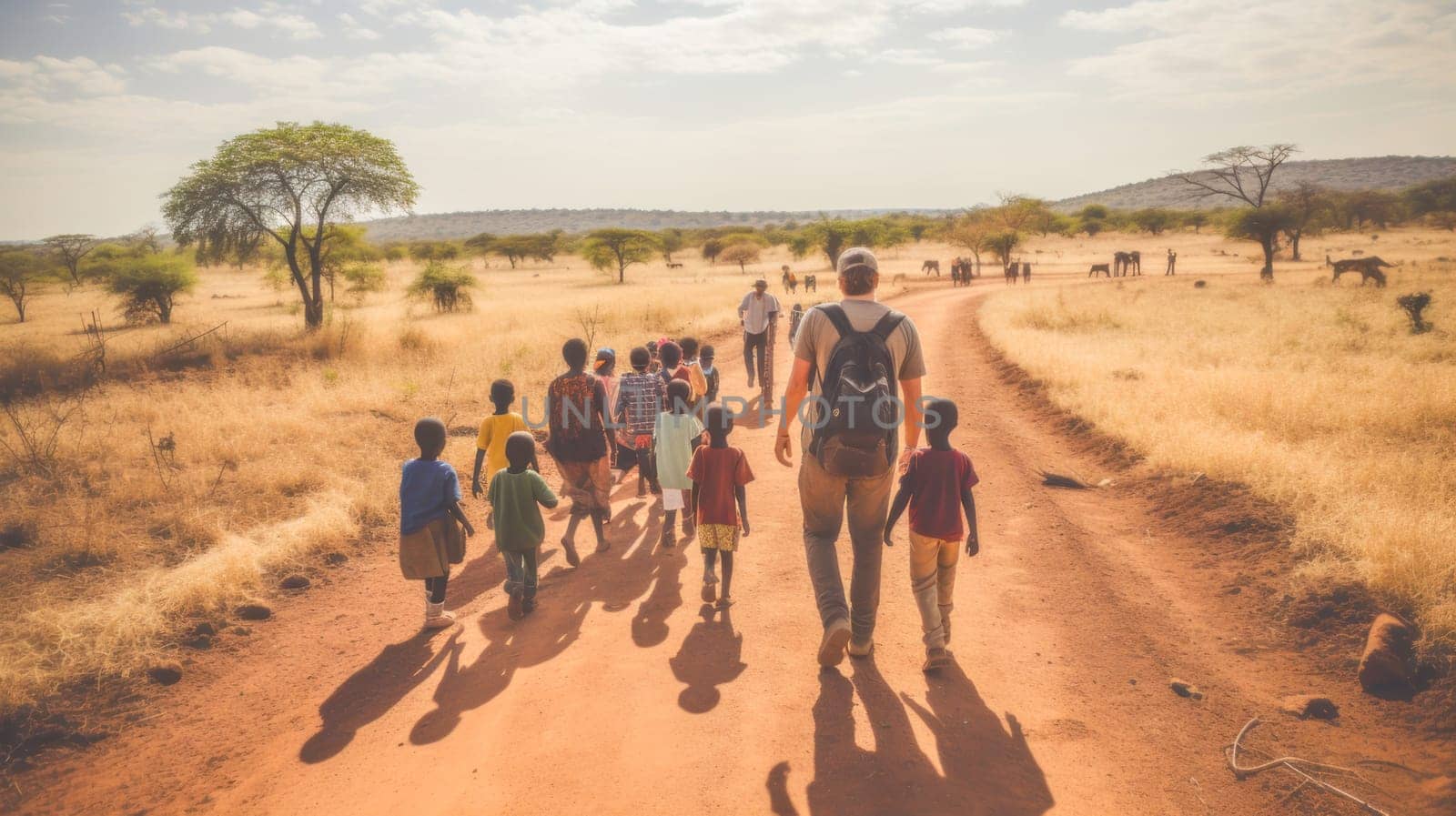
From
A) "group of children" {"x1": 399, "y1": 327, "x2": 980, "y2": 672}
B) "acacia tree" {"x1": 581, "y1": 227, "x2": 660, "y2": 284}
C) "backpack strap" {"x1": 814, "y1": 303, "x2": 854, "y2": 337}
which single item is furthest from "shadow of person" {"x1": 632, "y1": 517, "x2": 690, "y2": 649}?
"acacia tree" {"x1": 581, "y1": 227, "x2": 660, "y2": 284}

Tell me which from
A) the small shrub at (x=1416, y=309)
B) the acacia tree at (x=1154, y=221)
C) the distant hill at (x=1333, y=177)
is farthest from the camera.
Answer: the distant hill at (x=1333, y=177)

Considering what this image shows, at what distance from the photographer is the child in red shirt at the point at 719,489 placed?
4.65 metres

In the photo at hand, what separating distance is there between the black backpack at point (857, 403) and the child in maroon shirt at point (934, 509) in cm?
45

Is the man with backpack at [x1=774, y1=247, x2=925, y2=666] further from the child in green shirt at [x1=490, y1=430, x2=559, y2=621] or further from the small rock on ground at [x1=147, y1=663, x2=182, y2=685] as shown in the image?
the small rock on ground at [x1=147, y1=663, x2=182, y2=685]

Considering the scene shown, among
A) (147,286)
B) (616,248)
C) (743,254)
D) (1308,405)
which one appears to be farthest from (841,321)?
(743,254)

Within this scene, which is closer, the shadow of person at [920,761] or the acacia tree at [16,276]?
the shadow of person at [920,761]

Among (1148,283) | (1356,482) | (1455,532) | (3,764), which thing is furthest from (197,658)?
(1148,283)

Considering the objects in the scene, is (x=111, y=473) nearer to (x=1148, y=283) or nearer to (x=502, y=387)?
(x=502, y=387)

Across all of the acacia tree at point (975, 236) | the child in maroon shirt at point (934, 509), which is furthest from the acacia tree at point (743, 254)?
the child in maroon shirt at point (934, 509)

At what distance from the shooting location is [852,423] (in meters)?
3.34

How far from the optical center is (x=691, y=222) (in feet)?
634

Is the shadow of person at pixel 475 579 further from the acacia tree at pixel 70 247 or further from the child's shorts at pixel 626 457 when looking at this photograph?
the acacia tree at pixel 70 247

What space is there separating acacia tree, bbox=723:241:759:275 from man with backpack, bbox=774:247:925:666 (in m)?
51.0

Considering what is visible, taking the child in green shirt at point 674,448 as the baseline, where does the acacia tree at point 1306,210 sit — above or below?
above
